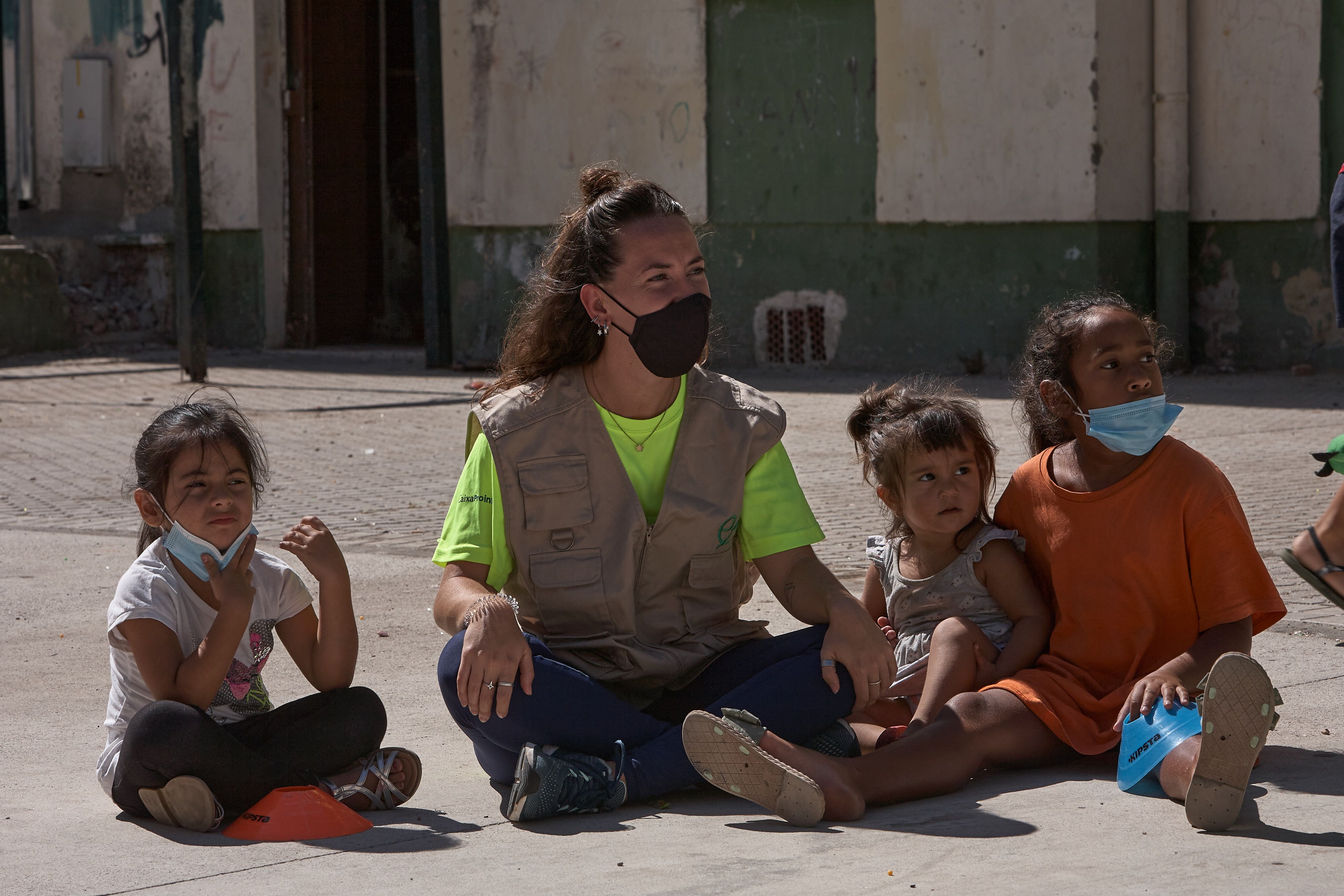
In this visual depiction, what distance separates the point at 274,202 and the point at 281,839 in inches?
584

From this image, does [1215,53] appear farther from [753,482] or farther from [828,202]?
[753,482]

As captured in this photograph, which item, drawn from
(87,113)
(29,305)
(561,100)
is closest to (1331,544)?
(561,100)

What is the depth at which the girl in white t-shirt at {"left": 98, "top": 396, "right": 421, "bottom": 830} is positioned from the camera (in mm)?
3221

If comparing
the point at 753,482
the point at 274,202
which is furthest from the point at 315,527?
the point at 274,202

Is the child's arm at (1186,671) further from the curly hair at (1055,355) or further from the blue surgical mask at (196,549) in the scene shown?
the blue surgical mask at (196,549)

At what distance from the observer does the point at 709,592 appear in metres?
3.67

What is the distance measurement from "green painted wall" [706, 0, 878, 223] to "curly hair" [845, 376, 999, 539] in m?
9.76

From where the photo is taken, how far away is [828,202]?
13812 millimetres

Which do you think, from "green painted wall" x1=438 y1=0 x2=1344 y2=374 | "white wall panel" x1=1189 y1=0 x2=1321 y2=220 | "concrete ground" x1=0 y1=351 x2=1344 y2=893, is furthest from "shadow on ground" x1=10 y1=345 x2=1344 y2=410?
"concrete ground" x1=0 y1=351 x2=1344 y2=893

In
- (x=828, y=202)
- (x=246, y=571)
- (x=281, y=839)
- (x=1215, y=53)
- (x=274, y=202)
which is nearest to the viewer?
(x=281, y=839)

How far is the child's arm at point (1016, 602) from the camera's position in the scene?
3.70 metres

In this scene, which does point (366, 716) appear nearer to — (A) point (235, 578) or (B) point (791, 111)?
(A) point (235, 578)

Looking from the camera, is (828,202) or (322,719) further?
(828,202)

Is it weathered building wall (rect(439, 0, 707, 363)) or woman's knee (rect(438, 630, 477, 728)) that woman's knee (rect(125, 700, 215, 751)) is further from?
weathered building wall (rect(439, 0, 707, 363))
